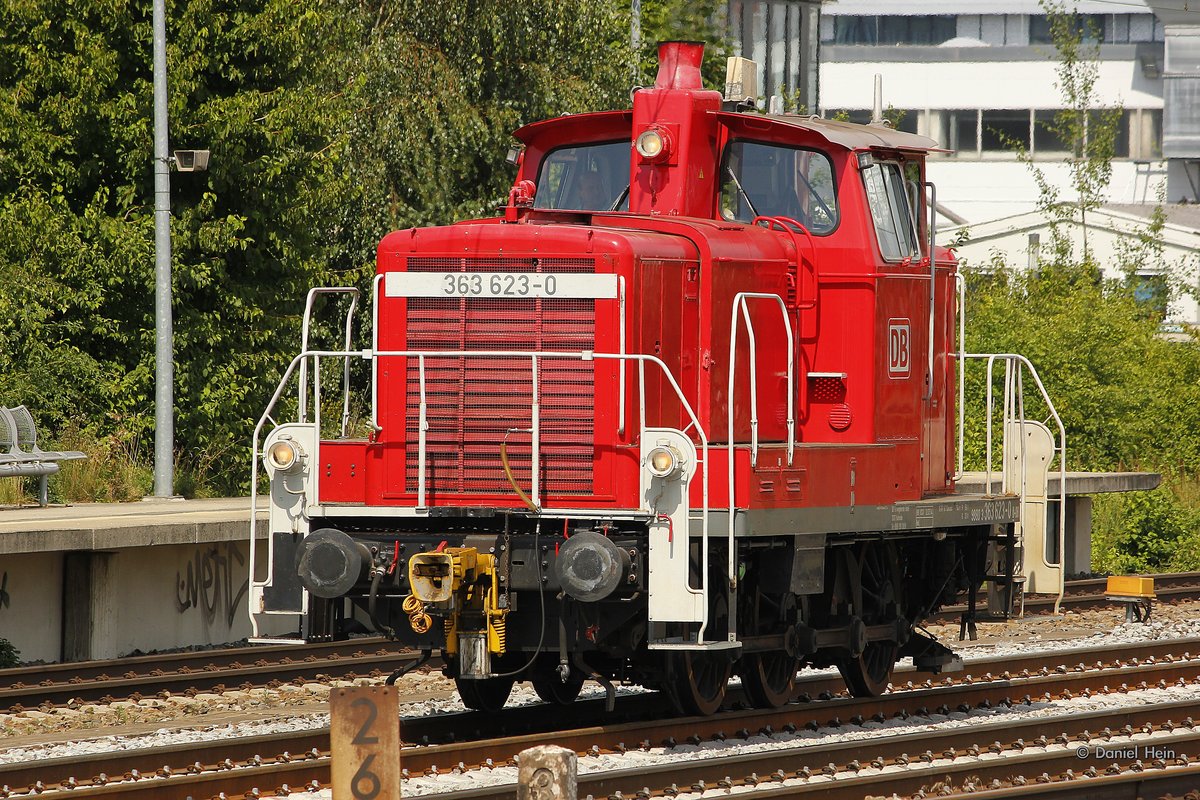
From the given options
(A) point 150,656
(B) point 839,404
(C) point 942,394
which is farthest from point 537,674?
(A) point 150,656

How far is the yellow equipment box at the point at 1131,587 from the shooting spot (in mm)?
16438

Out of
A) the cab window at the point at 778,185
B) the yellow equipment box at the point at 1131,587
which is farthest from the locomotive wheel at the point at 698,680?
the yellow equipment box at the point at 1131,587

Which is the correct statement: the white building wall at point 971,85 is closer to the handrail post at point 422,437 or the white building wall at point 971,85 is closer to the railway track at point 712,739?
the railway track at point 712,739

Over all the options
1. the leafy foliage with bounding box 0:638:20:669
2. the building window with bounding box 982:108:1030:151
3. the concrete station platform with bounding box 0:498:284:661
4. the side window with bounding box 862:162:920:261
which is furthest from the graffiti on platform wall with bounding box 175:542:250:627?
the building window with bounding box 982:108:1030:151

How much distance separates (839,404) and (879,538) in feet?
3.19

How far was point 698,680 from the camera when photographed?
10.5m

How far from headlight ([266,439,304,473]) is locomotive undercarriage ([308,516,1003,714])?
467 mm

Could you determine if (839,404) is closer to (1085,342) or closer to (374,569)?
(374,569)

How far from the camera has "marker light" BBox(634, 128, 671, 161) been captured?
10594 millimetres

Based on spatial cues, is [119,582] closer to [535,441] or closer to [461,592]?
[461,592]

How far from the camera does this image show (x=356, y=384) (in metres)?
26.4

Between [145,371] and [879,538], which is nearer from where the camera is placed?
[879,538]

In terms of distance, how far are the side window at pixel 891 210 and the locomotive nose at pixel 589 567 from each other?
2.98 m

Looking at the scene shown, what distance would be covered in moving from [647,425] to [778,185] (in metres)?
2.03
